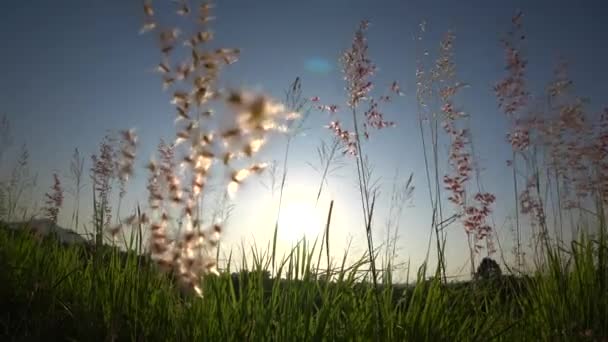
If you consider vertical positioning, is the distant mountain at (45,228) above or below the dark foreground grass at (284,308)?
above

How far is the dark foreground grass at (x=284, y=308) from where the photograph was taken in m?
2.15

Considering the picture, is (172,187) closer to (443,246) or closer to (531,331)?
(443,246)

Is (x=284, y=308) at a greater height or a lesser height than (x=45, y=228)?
lesser

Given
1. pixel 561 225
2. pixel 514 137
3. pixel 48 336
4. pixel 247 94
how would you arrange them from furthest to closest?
pixel 514 137 < pixel 561 225 < pixel 48 336 < pixel 247 94

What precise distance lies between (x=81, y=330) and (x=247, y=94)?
1.82m

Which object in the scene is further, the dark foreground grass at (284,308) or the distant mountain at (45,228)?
the distant mountain at (45,228)

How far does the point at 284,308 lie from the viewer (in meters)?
2.06

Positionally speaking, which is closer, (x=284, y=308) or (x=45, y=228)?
(x=284, y=308)

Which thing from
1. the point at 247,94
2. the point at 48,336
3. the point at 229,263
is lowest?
the point at 48,336

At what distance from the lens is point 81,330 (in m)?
2.62

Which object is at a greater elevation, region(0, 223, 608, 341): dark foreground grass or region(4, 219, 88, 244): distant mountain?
region(4, 219, 88, 244): distant mountain

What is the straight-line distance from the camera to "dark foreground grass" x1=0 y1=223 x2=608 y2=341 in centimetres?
215

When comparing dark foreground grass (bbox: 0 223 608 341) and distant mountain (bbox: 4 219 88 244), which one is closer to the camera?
dark foreground grass (bbox: 0 223 608 341)

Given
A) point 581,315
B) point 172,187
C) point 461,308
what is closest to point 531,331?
point 581,315
